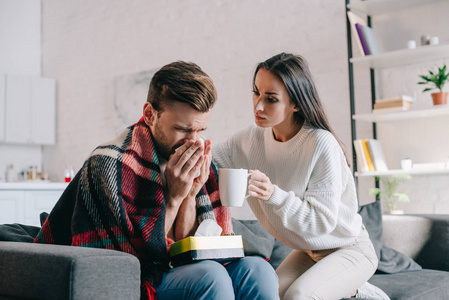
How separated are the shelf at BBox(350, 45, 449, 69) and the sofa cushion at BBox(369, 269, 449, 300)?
Result: 1.45 meters

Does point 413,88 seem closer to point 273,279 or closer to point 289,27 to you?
point 289,27

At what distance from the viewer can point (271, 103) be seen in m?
1.87

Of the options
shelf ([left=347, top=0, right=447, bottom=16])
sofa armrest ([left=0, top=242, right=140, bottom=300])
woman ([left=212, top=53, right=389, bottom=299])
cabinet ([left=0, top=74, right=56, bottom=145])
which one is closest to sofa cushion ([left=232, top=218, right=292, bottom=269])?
woman ([left=212, top=53, right=389, bottom=299])

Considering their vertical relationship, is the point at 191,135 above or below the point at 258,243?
above

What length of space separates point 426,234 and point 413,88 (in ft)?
4.11

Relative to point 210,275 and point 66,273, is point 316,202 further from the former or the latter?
point 66,273

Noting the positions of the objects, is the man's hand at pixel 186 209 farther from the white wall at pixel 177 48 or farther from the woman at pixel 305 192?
the white wall at pixel 177 48

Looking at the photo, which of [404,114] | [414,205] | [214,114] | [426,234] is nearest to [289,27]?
[214,114]

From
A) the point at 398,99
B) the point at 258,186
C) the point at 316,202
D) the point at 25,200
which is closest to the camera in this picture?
the point at 258,186

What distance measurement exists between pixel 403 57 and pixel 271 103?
1.85 meters

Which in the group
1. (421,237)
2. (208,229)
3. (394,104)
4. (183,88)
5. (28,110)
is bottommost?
(421,237)

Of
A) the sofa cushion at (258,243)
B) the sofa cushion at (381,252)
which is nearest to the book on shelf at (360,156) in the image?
the sofa cushion at (381,252)

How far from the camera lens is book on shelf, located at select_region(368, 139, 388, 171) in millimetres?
3360

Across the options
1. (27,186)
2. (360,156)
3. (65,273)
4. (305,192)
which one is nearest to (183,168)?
(65,273)
